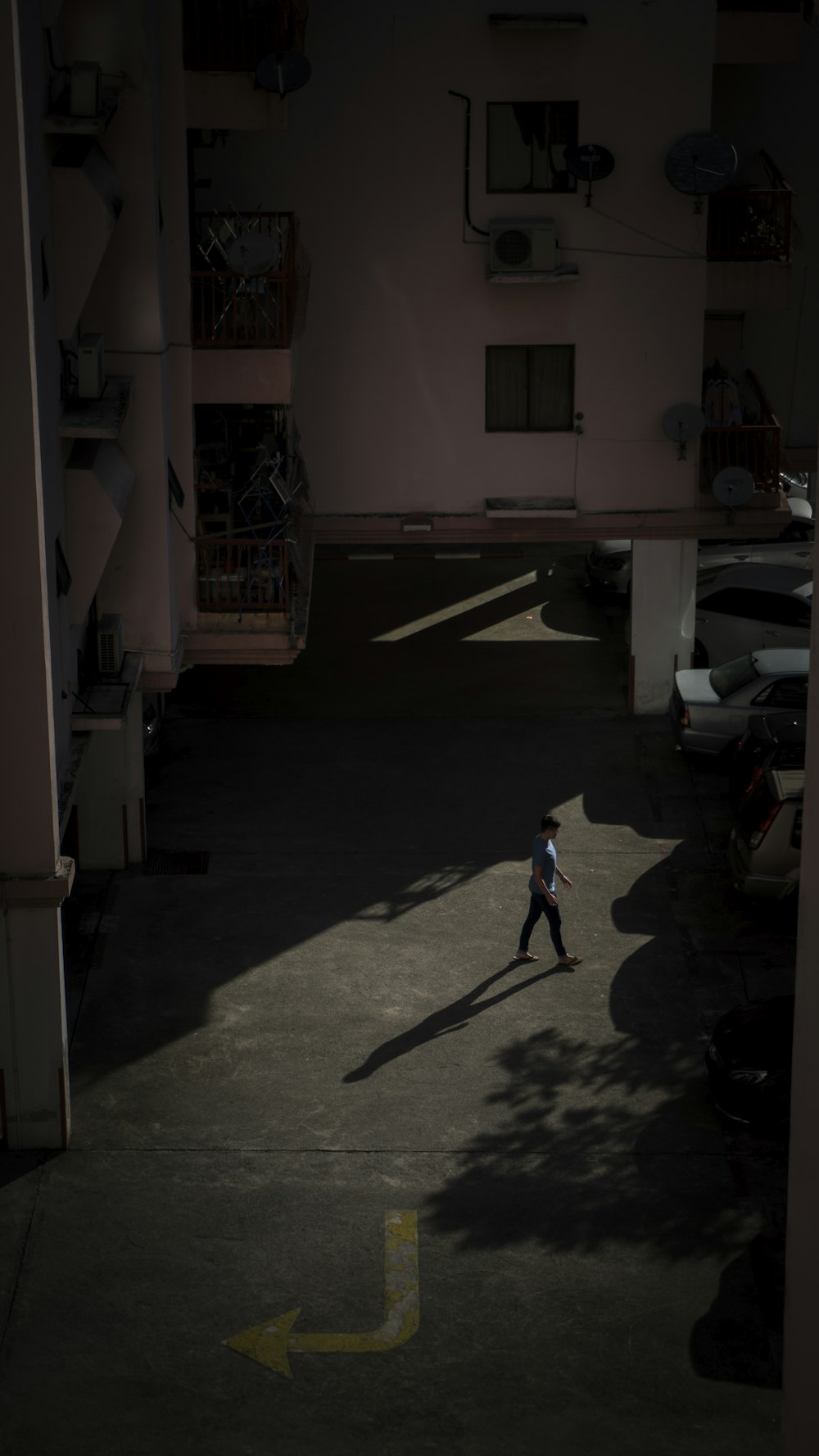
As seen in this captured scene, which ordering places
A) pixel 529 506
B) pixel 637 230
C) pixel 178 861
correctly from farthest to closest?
pixel 529 506 → pixel 637 230 → pixel 178 861

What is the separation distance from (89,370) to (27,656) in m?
3.76

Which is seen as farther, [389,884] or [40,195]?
[389,884]

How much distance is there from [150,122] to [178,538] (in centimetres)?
447

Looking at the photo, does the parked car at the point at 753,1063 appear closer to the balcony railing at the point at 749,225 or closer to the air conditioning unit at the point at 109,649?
the air conditioning unit at the point at 109,649

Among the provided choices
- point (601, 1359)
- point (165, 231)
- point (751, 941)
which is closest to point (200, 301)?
point (165, 231)

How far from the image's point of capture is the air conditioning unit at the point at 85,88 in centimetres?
1514

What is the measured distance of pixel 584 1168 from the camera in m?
15.0

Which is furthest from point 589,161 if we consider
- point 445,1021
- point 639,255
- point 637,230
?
point 445,1021

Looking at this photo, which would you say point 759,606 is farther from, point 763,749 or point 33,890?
point 33,890

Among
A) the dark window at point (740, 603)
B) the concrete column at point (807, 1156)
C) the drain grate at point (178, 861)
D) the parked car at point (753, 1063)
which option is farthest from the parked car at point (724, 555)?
the concrete column at point (807, 1156)

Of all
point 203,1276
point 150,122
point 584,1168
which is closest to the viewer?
point 203,1276

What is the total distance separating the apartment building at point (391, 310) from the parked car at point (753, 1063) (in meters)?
6.22

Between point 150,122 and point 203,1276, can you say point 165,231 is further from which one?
point 203,1276

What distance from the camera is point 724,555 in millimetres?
30109
